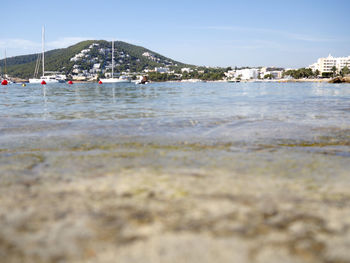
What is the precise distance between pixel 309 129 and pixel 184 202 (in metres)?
5.62

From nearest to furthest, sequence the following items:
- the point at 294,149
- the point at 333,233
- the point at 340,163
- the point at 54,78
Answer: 1. the point at 333,233
2. the point at 340,163
3. the point at 294,149
4. the point at 54,78

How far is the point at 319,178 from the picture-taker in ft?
11.5

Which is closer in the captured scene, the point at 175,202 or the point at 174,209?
the point at 174,209

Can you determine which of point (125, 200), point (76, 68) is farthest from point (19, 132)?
point (76, 68)

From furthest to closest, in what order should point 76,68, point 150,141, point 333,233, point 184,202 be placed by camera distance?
1. point 76,68
2. point 150,141
3. point 184,202
4. point 333,233

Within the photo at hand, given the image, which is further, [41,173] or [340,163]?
[340,163]

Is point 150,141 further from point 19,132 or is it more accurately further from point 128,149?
point 19,132

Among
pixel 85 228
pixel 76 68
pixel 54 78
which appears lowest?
pixel 85 228

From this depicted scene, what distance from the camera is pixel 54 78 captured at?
118 m

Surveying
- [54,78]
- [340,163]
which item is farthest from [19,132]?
[54,78]

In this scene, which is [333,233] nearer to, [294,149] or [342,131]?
[294,149]

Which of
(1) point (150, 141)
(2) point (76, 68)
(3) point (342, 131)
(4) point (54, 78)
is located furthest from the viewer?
(2) point (76, 68)

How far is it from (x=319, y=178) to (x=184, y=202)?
1853 millimetres

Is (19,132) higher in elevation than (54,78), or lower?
lower
